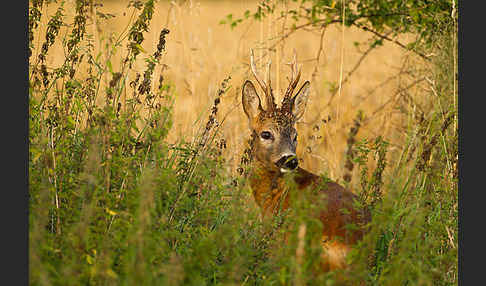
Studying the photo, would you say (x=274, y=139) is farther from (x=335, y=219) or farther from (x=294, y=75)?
(x=335, y=219)

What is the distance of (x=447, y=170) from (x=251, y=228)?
7.61 feet

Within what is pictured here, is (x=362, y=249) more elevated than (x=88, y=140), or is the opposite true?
(x=88, y=140)

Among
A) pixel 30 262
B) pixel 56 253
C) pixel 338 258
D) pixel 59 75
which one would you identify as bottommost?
pixel 338 258

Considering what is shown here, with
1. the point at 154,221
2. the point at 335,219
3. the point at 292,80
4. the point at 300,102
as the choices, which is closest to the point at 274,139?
the point at 292,80

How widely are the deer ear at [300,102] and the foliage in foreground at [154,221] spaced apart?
→ 1.62 m

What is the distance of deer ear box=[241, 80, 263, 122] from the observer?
6.06m

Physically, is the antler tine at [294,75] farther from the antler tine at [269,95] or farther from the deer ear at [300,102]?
the deer ear at [300,102]

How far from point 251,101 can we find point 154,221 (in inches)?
115

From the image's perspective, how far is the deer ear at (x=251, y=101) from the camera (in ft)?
19.9

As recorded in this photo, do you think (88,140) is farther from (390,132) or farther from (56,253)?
(390,132)

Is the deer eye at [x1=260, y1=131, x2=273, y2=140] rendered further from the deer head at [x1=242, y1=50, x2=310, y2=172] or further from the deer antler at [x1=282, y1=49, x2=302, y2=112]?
the deer antler at [x1=282, y1=49, x2=302, y2=112]

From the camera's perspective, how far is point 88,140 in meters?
3.91

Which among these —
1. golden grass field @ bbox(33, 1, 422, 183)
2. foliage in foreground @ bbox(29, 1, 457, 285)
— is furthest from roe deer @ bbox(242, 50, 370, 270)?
foliage in foreground @ bbox(29, 1, 457, 285)

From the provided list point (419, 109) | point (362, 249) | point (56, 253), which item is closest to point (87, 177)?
point (56, 253)
